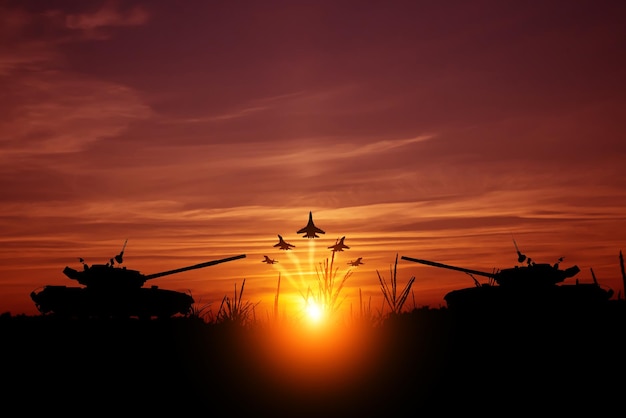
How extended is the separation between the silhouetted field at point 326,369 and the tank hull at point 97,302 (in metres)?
9.19

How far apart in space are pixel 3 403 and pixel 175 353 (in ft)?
9.57

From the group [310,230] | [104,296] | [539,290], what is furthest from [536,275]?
[104,296]

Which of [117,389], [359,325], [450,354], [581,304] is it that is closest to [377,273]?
[359,325]

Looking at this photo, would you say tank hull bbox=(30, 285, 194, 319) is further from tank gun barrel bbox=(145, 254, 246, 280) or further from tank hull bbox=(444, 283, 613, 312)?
tank hull bbox=(444, 283, 613, 312)

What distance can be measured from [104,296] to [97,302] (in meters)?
0.41

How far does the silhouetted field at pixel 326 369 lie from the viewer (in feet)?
30.6

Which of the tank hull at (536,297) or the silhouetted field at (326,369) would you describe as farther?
the tank hull at (536,297)

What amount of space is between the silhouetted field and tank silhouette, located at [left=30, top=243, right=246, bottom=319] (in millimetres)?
9011

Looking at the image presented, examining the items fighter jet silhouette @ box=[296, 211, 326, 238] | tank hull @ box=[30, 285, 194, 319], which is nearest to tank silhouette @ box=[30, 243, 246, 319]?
tank hull @ box=[30, 285, 194, 319]

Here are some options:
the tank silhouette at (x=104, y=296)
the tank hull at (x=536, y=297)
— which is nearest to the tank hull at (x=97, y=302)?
the tank silhouette at (x=104, y=296)

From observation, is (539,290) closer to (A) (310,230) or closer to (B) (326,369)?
(A) (310,230)

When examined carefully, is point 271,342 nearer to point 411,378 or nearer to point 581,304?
point 411,378

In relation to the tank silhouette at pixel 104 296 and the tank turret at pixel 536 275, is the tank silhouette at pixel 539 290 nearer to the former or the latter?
the tank turret at pixel 536 275

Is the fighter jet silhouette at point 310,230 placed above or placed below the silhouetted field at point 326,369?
above
